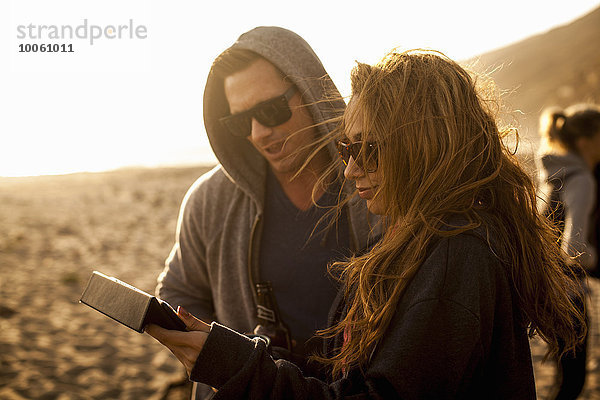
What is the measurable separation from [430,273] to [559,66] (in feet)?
296

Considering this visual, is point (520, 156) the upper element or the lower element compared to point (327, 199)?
upper

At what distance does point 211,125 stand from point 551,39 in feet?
376

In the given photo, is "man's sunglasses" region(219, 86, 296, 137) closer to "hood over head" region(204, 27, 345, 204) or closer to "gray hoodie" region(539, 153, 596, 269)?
"hood over head" region(204, 27, 345, 204)

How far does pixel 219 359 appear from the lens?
4.22ft

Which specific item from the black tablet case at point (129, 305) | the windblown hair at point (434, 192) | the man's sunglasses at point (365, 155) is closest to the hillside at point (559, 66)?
the windblown hair at point (434, 192)

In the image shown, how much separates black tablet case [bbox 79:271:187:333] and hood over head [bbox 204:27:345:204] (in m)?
0.91

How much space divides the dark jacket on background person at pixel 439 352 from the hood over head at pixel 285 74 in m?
1.00

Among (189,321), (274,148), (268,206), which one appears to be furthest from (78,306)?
(189,321)

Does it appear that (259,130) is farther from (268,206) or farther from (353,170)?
(353,170)

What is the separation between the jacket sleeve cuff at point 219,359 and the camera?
1278 mm

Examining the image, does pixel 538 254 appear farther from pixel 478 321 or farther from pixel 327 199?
pixel 327 199

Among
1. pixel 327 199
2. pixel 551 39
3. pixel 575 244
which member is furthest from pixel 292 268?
pixel 551 39

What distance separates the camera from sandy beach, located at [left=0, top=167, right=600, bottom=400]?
4000 mm

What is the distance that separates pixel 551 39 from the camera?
9769cm
